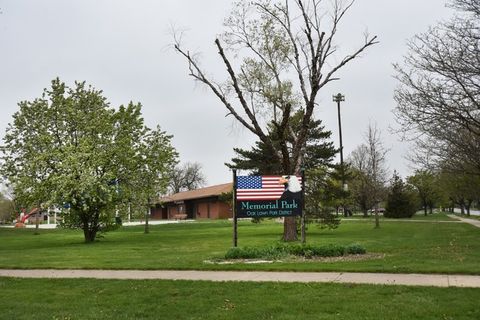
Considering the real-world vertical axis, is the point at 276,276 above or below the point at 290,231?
below

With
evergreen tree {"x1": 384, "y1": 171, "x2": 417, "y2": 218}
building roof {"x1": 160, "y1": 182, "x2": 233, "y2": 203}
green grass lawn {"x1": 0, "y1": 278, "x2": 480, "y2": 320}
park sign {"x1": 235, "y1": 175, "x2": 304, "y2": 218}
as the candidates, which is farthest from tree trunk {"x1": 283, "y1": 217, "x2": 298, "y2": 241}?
building roof {"x1": 160, "y1": 182, "x2": 233, "y2": 203}

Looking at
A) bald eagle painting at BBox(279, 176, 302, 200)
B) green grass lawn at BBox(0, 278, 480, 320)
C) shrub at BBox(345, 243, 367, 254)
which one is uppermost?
bald eagle painting at BBox(279, 176, 302, 200)

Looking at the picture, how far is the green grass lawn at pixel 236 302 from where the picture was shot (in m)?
7.39

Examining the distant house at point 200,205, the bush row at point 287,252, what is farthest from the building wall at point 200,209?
the bush row at point 287,252

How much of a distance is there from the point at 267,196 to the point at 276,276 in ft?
16.7

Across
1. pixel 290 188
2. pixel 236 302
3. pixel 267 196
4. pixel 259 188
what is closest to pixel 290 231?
pixel 290 188

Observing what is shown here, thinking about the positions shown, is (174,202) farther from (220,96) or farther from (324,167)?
(220,96)

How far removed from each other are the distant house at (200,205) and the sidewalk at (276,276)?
1925 inches

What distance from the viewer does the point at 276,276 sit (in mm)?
11180

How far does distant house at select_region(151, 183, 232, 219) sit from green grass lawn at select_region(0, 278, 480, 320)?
51868 millimetres

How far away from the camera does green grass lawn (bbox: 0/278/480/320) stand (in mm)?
7395

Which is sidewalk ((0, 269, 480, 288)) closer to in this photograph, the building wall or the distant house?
the distant house

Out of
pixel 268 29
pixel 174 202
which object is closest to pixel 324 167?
pixel 268 29

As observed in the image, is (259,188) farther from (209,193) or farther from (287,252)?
(209,193)
